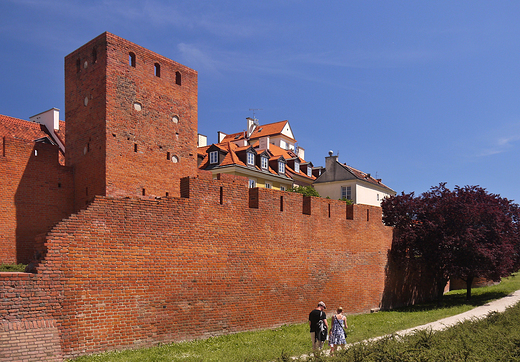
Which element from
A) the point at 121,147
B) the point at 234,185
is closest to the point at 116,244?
the point at 234,185

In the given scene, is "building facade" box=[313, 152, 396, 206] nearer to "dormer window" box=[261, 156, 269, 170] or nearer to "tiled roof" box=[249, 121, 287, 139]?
"dormer window" box=[261, 156, 269, 170]

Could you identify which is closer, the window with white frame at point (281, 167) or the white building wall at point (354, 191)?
the window with white frame at point (281, 167)

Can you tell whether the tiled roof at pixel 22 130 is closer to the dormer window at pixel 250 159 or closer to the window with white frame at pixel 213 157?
the window with white frame at pixel 213 157

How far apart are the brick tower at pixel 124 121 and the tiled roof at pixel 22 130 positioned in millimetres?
4670

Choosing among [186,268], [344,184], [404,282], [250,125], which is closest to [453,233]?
[404,282]

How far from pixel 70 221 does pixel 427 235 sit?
1621 cm

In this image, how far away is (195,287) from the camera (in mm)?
11688

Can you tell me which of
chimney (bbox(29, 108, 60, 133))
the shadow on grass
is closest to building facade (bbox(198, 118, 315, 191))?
chimney (bbox(29, 108, 60, 133))

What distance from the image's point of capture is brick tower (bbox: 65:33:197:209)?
15.8 meters

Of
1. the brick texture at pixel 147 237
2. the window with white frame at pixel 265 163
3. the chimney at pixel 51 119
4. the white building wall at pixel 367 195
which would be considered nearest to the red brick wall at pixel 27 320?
the brick texture at pixel 147 237

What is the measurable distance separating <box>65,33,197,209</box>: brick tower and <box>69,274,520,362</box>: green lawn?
693cm

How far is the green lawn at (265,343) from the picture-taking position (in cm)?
947

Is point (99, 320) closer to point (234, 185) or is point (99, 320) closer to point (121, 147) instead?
point (234, 185)

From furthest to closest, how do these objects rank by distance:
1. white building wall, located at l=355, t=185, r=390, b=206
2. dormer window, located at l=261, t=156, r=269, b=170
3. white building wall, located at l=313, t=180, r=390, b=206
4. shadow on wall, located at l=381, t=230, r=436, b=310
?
white building wall, located at l=355, t=185, r=390, b=206
white building wall, located at l=313, t=180, r=390, b=206
dormer window, located at l=261, t=156, r=269, b=170
shadow on wall, located at l=381, t=230, r=436, b=310
